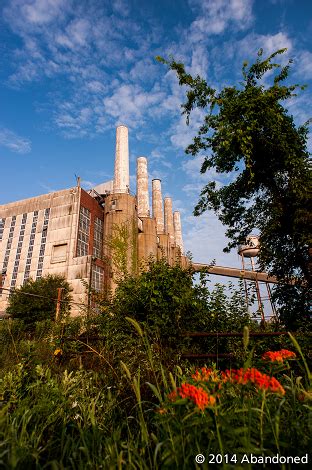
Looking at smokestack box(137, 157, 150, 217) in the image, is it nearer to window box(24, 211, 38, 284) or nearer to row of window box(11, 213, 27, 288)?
window box(24, 211, 38, 284)

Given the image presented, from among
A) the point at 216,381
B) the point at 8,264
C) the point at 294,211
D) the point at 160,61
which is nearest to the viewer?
the point at 216,381

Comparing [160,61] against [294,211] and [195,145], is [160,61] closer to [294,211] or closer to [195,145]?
[195,145]

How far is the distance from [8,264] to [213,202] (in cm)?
2761

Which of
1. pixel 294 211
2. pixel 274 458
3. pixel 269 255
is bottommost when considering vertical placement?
pixel 274 458

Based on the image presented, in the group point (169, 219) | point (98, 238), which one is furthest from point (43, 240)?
point (169, 219)

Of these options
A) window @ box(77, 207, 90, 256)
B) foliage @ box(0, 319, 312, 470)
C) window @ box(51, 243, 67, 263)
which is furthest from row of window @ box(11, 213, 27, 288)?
foliage @ box(0, 319, 312, 470)

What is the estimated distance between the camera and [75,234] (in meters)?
29.4

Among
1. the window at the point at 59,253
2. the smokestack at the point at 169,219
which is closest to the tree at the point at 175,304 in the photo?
the window at the point at 59,253

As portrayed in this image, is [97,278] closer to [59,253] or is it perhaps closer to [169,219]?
[59,253]

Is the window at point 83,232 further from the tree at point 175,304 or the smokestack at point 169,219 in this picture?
the tree at point 175,304

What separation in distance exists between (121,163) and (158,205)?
494 inches

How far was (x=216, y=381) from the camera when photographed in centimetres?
178

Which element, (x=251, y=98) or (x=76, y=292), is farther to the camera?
(x=76, y=292)

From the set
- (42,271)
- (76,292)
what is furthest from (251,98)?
(42,271)
